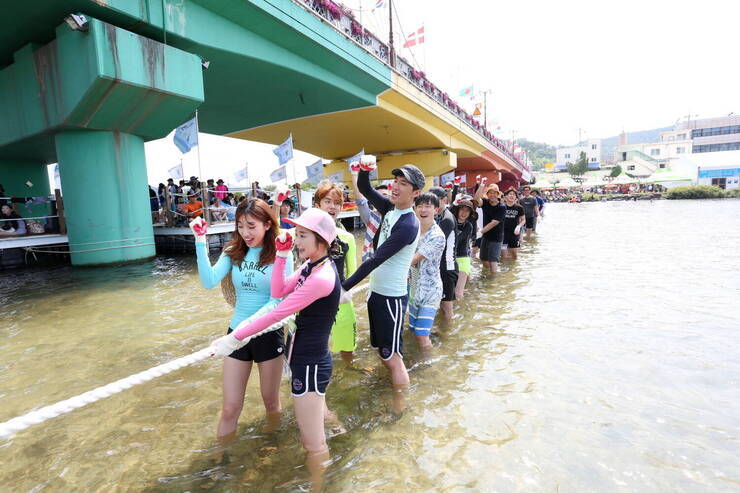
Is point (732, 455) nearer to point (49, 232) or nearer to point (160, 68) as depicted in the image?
point (160, 68)

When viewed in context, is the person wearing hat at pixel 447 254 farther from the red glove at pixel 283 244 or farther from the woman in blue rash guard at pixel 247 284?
the red glove at pixel 283 244

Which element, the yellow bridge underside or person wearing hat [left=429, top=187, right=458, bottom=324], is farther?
the yellow bridge underside

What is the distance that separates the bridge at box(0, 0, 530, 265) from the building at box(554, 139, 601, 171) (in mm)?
113325

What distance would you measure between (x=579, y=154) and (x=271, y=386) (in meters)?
135

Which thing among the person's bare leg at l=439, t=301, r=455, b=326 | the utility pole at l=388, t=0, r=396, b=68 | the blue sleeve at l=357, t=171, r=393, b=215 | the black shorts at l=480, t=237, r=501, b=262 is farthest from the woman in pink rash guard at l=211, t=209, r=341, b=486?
the utility pole at l=388, t=0, r=396, b=68

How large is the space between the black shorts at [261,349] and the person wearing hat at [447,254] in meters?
2.74

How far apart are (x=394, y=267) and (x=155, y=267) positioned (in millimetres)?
10206

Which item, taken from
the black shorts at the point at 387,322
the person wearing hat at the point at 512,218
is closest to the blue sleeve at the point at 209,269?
the black shorts at the point at 387,322

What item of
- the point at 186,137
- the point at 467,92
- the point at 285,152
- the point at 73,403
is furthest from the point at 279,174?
the point at 467,92

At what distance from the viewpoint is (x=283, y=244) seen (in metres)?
2.44

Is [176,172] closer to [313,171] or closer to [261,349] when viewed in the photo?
[313,171]

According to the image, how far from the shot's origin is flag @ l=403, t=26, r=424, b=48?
72.7 feet

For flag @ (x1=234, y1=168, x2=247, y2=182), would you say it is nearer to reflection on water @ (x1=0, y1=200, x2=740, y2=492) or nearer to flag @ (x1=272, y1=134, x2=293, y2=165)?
flag @ (x1=272, y1=134, x2=293, y2=165)

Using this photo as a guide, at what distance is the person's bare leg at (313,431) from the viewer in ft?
8.02
